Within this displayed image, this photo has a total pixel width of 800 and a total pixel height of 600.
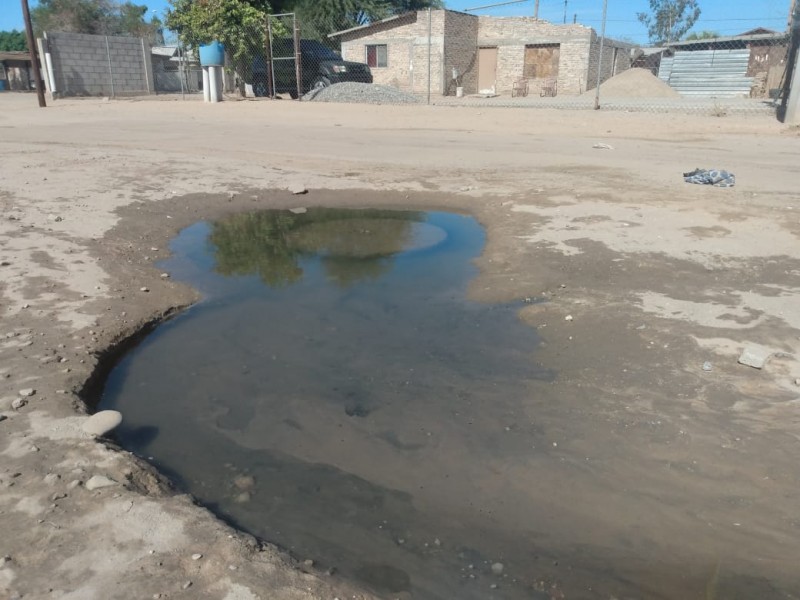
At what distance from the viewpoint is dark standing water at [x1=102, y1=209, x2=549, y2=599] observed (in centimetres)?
312

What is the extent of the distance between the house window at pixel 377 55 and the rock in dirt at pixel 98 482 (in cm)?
3423

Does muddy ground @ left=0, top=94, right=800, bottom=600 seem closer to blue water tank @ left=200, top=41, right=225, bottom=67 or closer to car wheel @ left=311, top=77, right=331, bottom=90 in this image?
blue water tank @ left=200, top=41, right=225, bottom=67

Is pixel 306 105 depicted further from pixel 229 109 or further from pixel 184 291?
pixel 184 291

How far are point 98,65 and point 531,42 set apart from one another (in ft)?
71.1

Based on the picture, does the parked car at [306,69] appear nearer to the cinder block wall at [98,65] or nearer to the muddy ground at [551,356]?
the cinder block wall at [98,65]

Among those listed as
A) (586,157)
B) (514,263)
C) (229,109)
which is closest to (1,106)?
(229,109)

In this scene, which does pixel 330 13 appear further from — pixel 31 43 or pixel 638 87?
pixel 31 43

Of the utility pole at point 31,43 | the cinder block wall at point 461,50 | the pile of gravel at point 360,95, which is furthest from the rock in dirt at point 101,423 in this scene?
the cinder block wall at point 461,50

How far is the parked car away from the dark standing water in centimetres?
2030

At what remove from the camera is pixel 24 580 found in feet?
8.30

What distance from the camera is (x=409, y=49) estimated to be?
33.4 meters

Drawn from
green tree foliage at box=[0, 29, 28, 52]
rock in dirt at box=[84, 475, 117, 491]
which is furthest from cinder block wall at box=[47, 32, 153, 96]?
green tree foliage at box=[0, 29, 28, 52]

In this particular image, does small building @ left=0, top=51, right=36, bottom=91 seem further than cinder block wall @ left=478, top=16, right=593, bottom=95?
Yes

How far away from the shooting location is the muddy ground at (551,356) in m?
2.84
